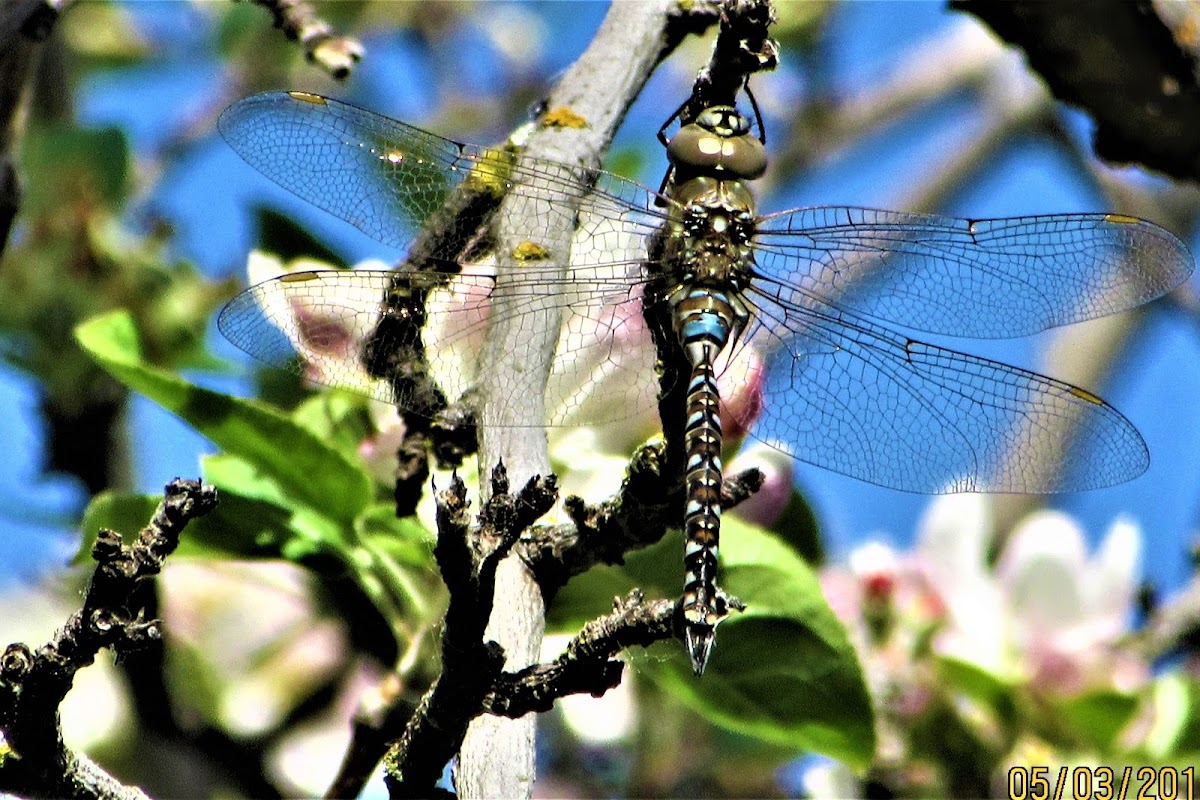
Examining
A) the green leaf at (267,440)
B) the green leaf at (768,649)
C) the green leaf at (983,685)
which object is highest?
the green leaf at (983,685)

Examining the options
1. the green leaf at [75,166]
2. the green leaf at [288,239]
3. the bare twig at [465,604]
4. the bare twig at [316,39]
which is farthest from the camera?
the green leaf at [75,166]

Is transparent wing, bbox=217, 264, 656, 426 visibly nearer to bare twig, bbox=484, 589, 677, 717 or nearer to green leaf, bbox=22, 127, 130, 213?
bare twig, bbox=484, 589, 677, 717

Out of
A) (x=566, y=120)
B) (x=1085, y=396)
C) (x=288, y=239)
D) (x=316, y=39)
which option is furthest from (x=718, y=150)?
(x=288, y=239)

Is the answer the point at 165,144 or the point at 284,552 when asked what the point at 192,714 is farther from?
the point at 165,144

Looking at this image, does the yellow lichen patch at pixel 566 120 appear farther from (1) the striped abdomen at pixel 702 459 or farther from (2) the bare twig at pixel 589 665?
(2) the bare twig at pixel 589 665

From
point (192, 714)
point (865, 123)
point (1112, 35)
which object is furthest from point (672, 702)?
point (865, 123)

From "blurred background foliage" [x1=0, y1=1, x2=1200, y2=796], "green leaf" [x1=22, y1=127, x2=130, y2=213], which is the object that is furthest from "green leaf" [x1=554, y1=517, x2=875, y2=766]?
"green leaf" [x1=22, y1=127, x2=130, y2=213]

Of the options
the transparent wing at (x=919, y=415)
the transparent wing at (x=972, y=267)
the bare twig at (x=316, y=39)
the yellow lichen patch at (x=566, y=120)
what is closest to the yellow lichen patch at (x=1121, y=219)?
the transparent wing at (x=972, y=267)
